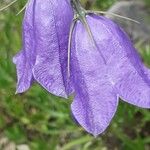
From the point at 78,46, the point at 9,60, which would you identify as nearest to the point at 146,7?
the point at 9,60

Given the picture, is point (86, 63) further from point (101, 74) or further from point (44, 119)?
point (44, 119)

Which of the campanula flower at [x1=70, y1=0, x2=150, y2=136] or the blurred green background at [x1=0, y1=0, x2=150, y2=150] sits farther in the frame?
the blurred green background at [x1=0, y1=0, x2=150, y2=150]

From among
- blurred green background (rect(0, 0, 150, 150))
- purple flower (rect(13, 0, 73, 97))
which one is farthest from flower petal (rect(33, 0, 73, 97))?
blurred green background (rect(0, 0, 150, 150))

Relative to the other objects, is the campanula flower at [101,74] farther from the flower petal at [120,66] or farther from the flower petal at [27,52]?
the flower petal at [27,52]

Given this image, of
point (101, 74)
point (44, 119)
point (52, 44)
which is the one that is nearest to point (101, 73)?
point (101, 74)

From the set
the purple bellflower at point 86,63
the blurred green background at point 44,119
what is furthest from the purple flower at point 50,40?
the blurred green background at point 44,119

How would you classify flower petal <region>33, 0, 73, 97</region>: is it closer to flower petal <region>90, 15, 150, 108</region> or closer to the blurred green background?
flower petal <region>90, 15, 150, 108</region>

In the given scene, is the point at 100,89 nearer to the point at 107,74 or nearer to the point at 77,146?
the point at 107,74
